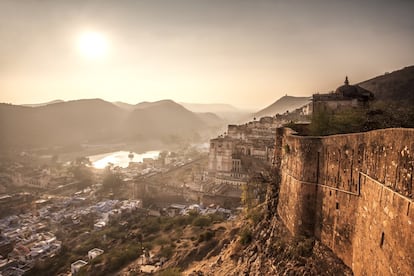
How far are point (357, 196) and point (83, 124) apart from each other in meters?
106

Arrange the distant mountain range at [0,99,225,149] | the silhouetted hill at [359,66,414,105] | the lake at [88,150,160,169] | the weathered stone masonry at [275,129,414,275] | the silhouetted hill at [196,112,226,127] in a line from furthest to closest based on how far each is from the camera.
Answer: the silhouetted hill at [196,112,226,127]
the distant mountain range at [0,99,225,149]
the lake at [88,150,160,169]
the silhouetted hill at [359,66,414,105]
the weathered stone masonry at [275,129,414,275]

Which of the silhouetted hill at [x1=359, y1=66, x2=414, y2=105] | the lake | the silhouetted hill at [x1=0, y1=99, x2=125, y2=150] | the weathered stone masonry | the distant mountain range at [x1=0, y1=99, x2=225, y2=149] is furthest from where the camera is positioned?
the distant mountain range at [x1=0, y1=99, x2=225, y2=149]

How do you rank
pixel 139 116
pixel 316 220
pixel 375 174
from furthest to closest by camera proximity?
pixel 139 116 → pixel 316 220 → pixel 375 174

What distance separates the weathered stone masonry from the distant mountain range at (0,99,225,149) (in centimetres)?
7643

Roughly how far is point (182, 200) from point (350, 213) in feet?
79.2

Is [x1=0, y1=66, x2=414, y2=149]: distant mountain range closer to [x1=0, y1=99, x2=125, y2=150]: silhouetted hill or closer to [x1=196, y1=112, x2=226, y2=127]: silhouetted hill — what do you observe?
[x1=0, y1=99, x2=125, y2=150]: silhouetted hill

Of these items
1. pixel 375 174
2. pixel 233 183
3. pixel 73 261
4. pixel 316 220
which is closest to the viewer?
pixel 375 174

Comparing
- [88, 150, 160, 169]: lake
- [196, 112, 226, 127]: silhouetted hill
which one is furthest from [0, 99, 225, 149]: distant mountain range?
[88, 150, 160, 169]: lake

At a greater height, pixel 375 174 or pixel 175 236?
pixel 375 174

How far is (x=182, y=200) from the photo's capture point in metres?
29.2

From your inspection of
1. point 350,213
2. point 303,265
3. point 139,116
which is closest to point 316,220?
point 303,265

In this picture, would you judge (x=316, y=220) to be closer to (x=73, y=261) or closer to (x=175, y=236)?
(x=175, y=236)

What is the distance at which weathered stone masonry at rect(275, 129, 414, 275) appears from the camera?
4.09m

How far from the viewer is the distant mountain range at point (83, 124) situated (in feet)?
271
